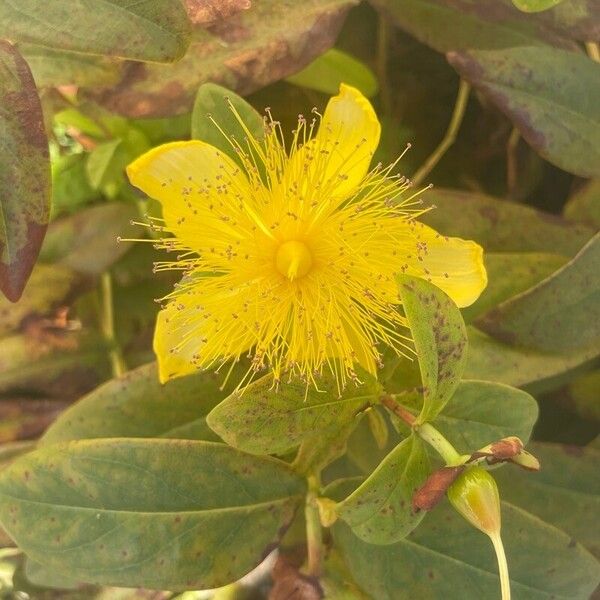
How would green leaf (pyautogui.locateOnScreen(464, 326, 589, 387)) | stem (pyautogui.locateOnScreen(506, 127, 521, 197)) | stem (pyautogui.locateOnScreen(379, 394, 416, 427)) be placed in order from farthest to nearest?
stem (pyautogui.locateOnScreen(506, 127, 521, 197)) < green leaf (pyautogui.locateOnScreen(464, 326, 589, 387)) < stem (pyautogui.locateOnScreen(379, 394, 416, 427))

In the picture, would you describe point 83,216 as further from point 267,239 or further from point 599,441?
point 599,441

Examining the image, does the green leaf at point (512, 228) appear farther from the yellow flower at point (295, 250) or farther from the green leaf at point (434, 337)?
the green leaf at point (434, 337)

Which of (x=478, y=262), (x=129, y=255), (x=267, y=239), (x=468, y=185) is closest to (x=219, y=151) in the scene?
(x=267, y=239)

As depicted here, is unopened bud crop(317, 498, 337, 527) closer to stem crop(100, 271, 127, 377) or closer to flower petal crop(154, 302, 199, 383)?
flower petal crop(154, 302, 199, 383)

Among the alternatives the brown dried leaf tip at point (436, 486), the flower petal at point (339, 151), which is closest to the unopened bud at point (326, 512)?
the brown dried leaf tip at point (436, 486)

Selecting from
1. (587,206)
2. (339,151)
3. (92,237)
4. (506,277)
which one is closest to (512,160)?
(587,206)

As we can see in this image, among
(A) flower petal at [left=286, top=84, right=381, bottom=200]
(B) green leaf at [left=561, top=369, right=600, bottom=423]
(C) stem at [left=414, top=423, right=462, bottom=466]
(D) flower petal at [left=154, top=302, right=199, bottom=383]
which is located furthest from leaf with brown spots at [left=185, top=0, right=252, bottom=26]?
(B) green leaf at [left=561, top=369, right=600, bottom=423]

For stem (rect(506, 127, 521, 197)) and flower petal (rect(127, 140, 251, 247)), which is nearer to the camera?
flower petal (rect(127, 140, 251, 247))
